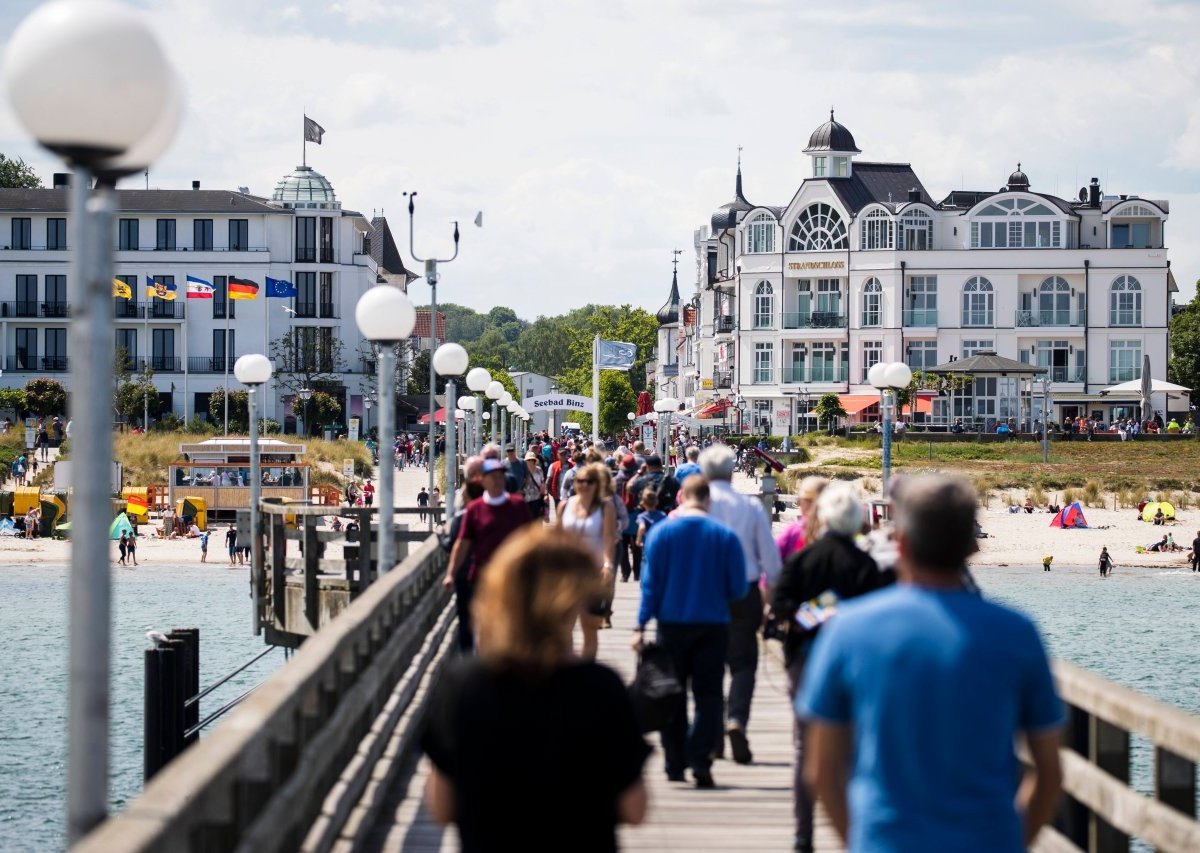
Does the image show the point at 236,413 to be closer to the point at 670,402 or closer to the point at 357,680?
the point at 670,402

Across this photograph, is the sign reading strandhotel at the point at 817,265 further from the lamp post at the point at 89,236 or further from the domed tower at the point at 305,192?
the lamp post at the point at 89,236

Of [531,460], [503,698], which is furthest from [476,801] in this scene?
[531,460]

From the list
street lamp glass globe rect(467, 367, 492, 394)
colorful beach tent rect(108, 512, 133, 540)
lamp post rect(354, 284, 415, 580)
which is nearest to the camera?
lamp post rect(354, 284, 415, 580)

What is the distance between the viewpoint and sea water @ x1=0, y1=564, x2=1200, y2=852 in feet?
87.5

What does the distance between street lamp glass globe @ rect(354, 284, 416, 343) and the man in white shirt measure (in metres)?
4.84

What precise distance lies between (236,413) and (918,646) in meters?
83.3

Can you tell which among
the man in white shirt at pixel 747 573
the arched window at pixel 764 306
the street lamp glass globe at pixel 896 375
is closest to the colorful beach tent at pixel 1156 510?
the arched window at pixel 764 306

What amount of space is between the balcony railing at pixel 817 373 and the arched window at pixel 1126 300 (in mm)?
13232

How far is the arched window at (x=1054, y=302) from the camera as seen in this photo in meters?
84.8

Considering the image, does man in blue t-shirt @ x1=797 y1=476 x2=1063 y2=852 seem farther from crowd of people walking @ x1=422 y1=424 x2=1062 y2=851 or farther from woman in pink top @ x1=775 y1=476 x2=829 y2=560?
woman in pink top @ x1=775 y1=476 x2=829 y2=560

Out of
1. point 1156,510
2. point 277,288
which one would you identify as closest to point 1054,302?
point 1156,510

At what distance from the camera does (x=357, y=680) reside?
364 inches

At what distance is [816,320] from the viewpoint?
86.8m

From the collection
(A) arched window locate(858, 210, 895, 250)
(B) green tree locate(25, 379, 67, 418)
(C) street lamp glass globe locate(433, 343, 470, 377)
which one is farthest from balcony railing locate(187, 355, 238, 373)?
(C) street lamp glass globe locate(433, 343, 470, 377)
